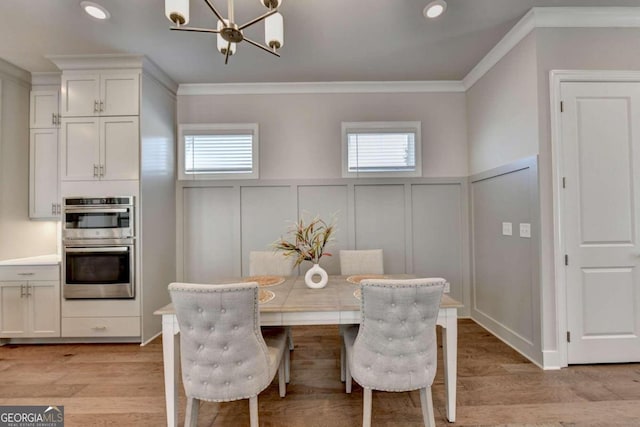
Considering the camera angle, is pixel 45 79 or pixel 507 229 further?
pixel 45 79

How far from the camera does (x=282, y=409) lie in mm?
2020

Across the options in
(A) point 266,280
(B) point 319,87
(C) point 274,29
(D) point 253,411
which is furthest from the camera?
(B) point 319,87

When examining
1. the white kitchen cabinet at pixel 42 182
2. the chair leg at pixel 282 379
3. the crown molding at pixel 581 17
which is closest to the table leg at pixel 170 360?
the chair leg at pixel 282 379

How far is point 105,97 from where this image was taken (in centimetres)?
308

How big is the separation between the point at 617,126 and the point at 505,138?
778mm

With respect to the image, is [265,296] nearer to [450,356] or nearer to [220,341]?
[220,341]

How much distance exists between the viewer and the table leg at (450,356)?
184 cm

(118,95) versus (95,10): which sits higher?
(95,10)

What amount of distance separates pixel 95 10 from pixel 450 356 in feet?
11.6

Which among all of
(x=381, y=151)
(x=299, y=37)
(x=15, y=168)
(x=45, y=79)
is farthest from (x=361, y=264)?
(x=45, y=79)

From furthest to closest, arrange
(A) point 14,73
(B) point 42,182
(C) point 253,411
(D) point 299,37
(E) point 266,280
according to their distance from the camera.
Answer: (B) point 42,182 < (A) point 14,73 < (D) point 299,37 < (E) point 266,280 < (C) point 253,411

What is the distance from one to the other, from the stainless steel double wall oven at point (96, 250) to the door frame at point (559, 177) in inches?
149

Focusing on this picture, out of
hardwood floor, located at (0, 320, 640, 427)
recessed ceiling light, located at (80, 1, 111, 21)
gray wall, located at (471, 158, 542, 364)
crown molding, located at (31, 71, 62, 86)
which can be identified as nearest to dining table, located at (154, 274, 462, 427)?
hardwood floor, located at (0, 320, 640, 427)

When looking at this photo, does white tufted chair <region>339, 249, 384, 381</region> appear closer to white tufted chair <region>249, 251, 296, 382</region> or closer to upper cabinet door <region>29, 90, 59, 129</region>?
white tufted chair <region>249, 251, 296, 382</region>
